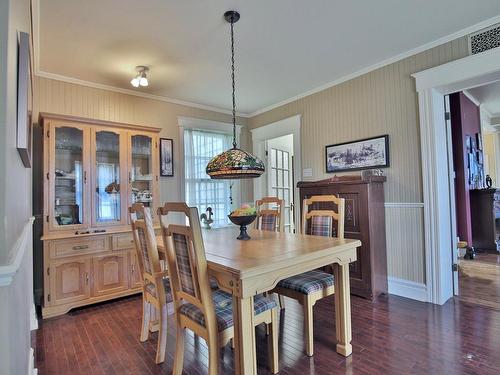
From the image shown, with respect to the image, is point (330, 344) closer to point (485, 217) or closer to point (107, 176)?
point (107, 176)

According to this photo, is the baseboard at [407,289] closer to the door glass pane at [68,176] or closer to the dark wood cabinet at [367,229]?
the dark wood cabinet at [367,229]

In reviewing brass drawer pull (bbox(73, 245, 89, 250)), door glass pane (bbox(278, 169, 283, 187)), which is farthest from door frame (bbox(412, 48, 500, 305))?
brass drawer pull (bbox(73, 245, 89, 250))

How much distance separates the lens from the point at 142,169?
143 inches

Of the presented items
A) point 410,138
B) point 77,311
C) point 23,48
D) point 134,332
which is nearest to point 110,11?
point 23,48

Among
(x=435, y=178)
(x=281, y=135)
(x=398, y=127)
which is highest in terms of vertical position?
(x=281, y=135)

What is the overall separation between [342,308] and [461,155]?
150 inches

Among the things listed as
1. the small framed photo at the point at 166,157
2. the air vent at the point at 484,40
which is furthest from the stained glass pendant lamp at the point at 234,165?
the air vent at the point at 484,40

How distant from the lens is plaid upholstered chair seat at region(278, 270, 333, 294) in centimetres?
203

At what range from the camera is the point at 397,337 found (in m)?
2.20

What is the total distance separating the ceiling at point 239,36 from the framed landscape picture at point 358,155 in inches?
34.9

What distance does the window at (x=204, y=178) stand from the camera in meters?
4.38

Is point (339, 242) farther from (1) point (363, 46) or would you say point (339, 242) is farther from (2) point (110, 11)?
(2) point (110, 11)

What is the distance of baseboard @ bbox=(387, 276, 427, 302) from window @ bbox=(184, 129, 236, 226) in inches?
101

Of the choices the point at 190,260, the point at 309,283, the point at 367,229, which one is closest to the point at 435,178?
the point at 367,229
